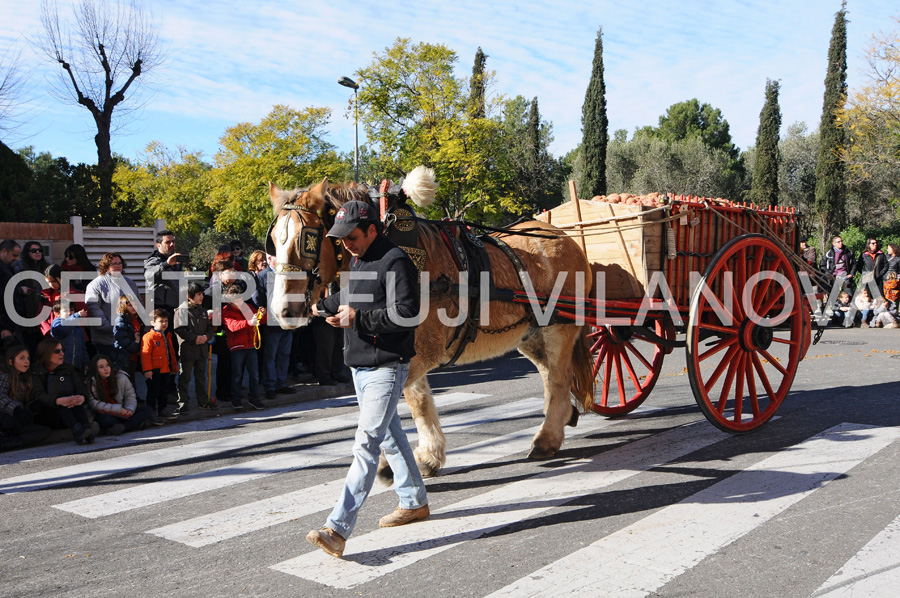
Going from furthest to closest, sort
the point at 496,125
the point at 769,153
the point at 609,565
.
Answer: the point at 769,153 → the point at 496,125 → the point at 609,565

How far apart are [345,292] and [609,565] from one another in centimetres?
220

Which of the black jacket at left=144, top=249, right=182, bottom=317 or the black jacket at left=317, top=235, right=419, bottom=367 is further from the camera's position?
the black jacket at left=144, top=249, right=182, bottom=317

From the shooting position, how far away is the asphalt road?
3693 millimetres

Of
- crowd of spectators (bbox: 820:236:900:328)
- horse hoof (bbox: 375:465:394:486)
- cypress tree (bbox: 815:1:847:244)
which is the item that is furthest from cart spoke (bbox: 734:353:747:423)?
cypress tree (bbox: 815:1:847:244)

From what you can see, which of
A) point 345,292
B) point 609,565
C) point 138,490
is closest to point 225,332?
point 138,490

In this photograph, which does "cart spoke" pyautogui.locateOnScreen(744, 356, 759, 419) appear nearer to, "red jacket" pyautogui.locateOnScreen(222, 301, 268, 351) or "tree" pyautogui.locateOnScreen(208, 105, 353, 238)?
"red jacket" pyautogui.locateOnScreen(222, 301, 268, 351)

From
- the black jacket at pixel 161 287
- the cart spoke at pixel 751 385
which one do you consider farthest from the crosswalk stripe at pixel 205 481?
the black jacket at pixel 161 287

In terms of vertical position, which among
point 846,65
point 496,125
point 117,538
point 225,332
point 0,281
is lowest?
point 117,538

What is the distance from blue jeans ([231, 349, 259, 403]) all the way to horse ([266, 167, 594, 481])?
3978 millimetres

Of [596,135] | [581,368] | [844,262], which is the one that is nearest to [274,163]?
[596,135]

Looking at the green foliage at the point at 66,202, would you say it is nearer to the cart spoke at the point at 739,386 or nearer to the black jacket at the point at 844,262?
the cart spoke at the point at 739,386

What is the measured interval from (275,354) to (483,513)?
17.5 ft

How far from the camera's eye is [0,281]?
8219 mm

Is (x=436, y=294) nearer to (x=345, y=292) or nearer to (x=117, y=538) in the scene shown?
(x=345, y=292)
